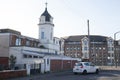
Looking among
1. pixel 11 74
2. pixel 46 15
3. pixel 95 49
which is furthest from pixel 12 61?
pixel 95 49

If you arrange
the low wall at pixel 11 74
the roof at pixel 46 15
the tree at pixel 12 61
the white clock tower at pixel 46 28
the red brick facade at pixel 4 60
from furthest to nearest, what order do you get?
the white clock tower at pixel 46 28 → the roof at pixel 46 15 → the red brick facade at pixel 4 60 → the tree at pixel 12 61 → the low wall at pixel 11 74

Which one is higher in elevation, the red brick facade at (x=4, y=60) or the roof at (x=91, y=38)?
the roof at (x=91, y=38)

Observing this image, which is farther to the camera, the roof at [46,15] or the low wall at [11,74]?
the roof at [46,15]

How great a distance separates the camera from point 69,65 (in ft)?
185

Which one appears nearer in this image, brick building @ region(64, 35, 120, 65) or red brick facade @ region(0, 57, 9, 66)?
red brick facade @ region(0, 57, 9, 66)

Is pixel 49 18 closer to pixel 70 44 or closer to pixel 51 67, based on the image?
pixel 51 67

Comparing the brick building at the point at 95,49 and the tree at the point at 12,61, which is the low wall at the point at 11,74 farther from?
the brick building at the point at 95,49

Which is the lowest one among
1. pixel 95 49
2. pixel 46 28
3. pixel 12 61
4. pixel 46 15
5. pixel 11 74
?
pixel 11 74

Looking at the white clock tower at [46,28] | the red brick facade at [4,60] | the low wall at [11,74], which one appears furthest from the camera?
the white clock tower at [46,28]

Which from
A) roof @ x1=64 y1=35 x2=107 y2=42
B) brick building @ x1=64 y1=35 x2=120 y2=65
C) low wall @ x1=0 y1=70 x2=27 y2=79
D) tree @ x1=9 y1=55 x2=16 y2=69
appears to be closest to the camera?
low wall @ x1=0 y1=70 x2=27 y2=79

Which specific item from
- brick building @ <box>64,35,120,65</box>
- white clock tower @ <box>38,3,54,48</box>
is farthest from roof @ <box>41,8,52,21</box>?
brick building @ <box>64,35,120,65</box>

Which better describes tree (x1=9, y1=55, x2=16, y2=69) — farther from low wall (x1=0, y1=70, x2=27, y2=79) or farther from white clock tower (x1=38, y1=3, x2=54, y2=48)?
white clock tower (x1=38, y1=3, x2=54, y2=48)

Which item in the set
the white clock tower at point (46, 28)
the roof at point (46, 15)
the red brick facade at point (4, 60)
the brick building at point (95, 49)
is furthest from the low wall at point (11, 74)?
the brick building at point (95, 49)

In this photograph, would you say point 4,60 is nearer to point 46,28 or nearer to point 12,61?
point 12,61
